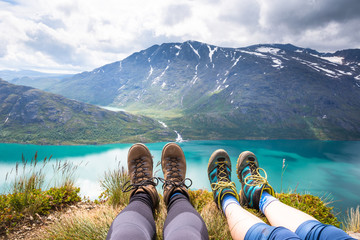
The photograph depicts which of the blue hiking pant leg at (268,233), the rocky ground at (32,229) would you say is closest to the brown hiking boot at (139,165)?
the rocky ground at (32,229)

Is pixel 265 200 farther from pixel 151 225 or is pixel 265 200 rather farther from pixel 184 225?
pixel 151 225

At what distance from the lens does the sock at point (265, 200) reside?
246 centimetres

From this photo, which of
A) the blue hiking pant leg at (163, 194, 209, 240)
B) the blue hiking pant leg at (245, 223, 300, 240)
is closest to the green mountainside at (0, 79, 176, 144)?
the blue hiking pant leg at (163, 194, 209, 240)

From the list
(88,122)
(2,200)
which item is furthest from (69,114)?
(2,200)

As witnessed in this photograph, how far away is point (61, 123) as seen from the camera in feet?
386

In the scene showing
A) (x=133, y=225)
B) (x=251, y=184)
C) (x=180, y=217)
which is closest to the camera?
(x=133, y=225)

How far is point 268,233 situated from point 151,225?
3.60 ft

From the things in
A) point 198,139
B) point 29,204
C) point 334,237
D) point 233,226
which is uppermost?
point 334,237

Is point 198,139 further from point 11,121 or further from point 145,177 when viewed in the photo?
point 11,121

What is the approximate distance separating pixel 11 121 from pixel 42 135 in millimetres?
30515

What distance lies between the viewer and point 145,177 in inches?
139

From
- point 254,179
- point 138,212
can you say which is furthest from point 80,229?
point 254,179

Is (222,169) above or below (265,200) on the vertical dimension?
above

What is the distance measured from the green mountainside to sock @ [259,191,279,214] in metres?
102
